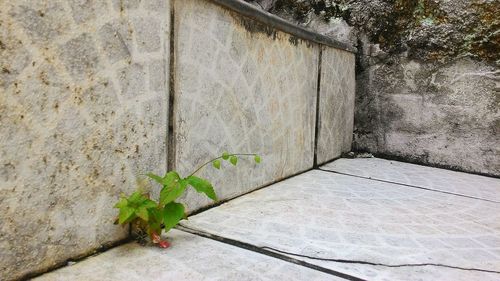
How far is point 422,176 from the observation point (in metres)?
2.65

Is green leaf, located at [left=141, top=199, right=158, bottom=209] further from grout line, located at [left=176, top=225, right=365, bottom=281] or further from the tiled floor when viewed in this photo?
grout line, located at [left=176, top=225, right=365, bottom=281]

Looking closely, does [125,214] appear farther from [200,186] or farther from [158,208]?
[200,186]

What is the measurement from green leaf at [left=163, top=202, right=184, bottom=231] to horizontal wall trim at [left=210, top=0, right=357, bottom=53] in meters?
0.90

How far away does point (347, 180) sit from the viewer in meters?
2.39

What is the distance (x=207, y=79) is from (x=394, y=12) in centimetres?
235

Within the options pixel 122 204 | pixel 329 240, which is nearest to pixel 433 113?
pixel 329 240

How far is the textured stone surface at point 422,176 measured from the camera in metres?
2.34

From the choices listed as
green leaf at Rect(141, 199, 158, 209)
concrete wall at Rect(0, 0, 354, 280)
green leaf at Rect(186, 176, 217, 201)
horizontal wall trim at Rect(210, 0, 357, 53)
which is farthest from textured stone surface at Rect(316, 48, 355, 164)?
green leaf at Rect(141, 199, 158, 209)

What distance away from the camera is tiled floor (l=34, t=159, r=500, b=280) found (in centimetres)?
110

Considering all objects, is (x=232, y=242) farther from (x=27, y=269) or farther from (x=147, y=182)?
(x=27, y=269)

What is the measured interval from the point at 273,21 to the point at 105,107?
3.96 feet

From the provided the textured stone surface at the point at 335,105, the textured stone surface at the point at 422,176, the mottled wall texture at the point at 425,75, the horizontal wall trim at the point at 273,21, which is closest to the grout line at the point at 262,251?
the horizontal wall trim at the point at 273,21

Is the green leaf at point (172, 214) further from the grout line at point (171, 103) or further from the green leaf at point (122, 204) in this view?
the grout line at point (171, 103)

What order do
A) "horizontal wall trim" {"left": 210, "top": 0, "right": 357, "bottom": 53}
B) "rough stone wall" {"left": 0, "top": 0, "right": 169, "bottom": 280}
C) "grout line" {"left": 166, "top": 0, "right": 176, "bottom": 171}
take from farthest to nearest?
"horizontal wall trim" {"left": 210, "top": 0, "right": 357, "bottom": 53}
"grout line" {"left": 166, "top": 0, "right": 176, "bottom": 171}
"rough stone wall" {"left": 0, "top": 0, "right": 169, "bottom": 280}
